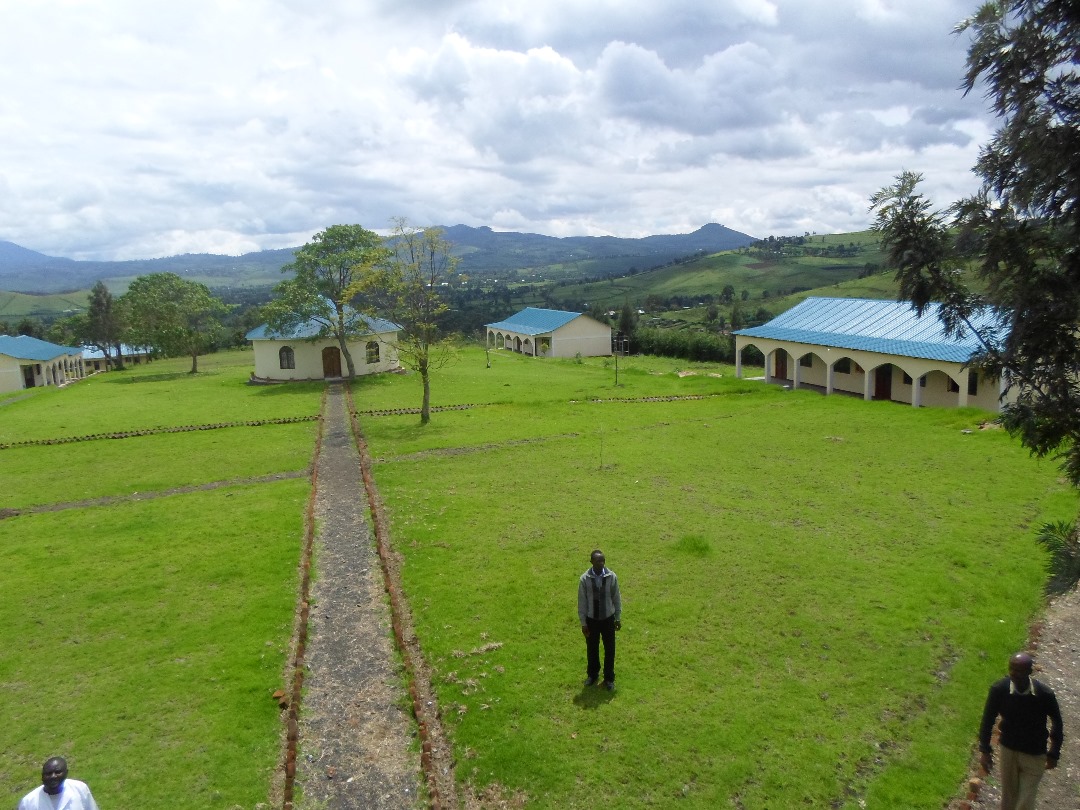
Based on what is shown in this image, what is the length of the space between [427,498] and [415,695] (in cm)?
946

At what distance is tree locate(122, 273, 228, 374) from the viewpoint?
5128cm

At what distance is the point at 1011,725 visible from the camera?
22.2 feet

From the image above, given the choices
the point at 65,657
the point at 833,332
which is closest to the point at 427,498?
the point at 65,657

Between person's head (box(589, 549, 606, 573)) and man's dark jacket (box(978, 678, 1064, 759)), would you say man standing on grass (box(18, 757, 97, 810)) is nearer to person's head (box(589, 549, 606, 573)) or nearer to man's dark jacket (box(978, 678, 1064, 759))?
person's head (box(589, 549, 606, 573))

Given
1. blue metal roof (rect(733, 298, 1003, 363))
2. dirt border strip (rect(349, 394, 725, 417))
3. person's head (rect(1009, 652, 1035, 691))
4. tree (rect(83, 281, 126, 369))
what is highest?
tree (rect(83, 281, 126, 369))

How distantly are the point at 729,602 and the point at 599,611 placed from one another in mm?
3847

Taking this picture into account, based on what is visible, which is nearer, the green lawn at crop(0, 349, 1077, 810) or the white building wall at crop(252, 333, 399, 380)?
the green lawn at crop(0, 349, 1077, 810)

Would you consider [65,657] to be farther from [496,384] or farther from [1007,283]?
[496,384]

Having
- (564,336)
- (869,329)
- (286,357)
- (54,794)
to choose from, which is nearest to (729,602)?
(54,794)

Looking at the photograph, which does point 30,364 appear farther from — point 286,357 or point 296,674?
point 296,674

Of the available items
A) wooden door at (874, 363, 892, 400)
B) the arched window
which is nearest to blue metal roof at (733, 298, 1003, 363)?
wooden door at (874, 363, 892, 400)

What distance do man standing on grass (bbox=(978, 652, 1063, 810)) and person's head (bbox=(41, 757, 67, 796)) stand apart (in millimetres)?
8448

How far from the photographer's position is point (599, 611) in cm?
906

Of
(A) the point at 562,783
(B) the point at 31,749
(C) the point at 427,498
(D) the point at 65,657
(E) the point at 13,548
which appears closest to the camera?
(A) the point at 562,783
